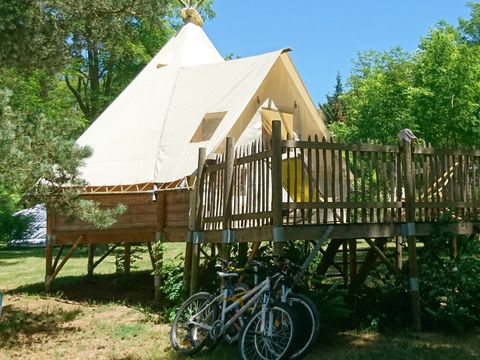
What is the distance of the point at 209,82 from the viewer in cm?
1246

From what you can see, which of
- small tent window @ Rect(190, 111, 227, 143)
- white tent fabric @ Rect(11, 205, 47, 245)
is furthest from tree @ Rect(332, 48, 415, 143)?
white tent fabric @ Rect(11, 205, 47, 245)

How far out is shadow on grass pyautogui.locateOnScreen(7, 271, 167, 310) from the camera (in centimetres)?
1099

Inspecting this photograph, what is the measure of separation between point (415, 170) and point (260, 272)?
2.83 metres

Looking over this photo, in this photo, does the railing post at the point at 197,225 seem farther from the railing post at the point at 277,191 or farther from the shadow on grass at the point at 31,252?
the shadow on grass at the point at 31,252

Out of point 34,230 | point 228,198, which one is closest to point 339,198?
point 228,198

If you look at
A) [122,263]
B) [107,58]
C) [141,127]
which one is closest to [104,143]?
[141,127]

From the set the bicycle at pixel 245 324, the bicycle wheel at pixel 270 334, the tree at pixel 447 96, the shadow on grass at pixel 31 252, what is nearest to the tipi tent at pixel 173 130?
the bicycle at pixel 245 324

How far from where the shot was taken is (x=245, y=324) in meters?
5.86

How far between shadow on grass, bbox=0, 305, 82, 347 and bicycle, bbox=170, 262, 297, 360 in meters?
2.38

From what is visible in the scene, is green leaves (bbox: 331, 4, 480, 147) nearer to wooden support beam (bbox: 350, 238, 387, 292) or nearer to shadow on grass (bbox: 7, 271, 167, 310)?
wooden support beam (bbox: 350, 238, 387, 292)

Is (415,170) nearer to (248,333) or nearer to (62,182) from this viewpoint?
(248,333)

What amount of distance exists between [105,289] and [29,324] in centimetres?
349

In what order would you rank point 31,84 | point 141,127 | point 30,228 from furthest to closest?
point 30,228 < point 31,84 < point 141,127

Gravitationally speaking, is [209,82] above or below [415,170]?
above
